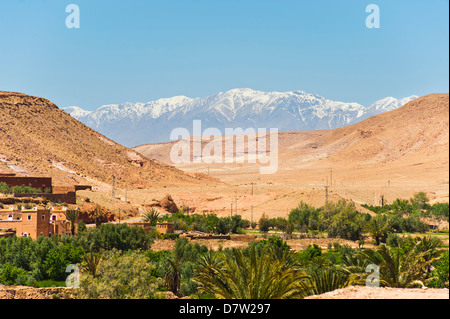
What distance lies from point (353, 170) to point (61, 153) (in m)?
60.0

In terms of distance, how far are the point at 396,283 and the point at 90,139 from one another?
93.2 metres

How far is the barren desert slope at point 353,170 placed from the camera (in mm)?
72375

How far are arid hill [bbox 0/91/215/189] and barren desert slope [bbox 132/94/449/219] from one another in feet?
35.8

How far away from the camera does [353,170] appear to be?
12281 cm

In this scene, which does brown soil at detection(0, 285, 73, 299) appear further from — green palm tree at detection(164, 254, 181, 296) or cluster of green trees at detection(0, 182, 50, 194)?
cluster of green trees at detection(0, 182, 50, 194)

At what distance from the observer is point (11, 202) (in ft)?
148

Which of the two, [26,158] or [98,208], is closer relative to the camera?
[98,208]

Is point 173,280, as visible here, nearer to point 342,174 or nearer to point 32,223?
point 32,223

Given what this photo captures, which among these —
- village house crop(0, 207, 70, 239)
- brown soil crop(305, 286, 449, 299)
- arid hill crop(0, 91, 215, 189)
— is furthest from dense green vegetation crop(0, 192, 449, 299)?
arid hill crop(0, 91, 215, 189)

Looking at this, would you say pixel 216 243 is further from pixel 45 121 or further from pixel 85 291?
pixel 45 121

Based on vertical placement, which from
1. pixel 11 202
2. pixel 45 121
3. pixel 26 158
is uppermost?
pixel 45 121

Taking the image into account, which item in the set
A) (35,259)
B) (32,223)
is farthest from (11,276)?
(32,223)

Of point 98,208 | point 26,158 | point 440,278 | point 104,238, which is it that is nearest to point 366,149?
point 26,158
